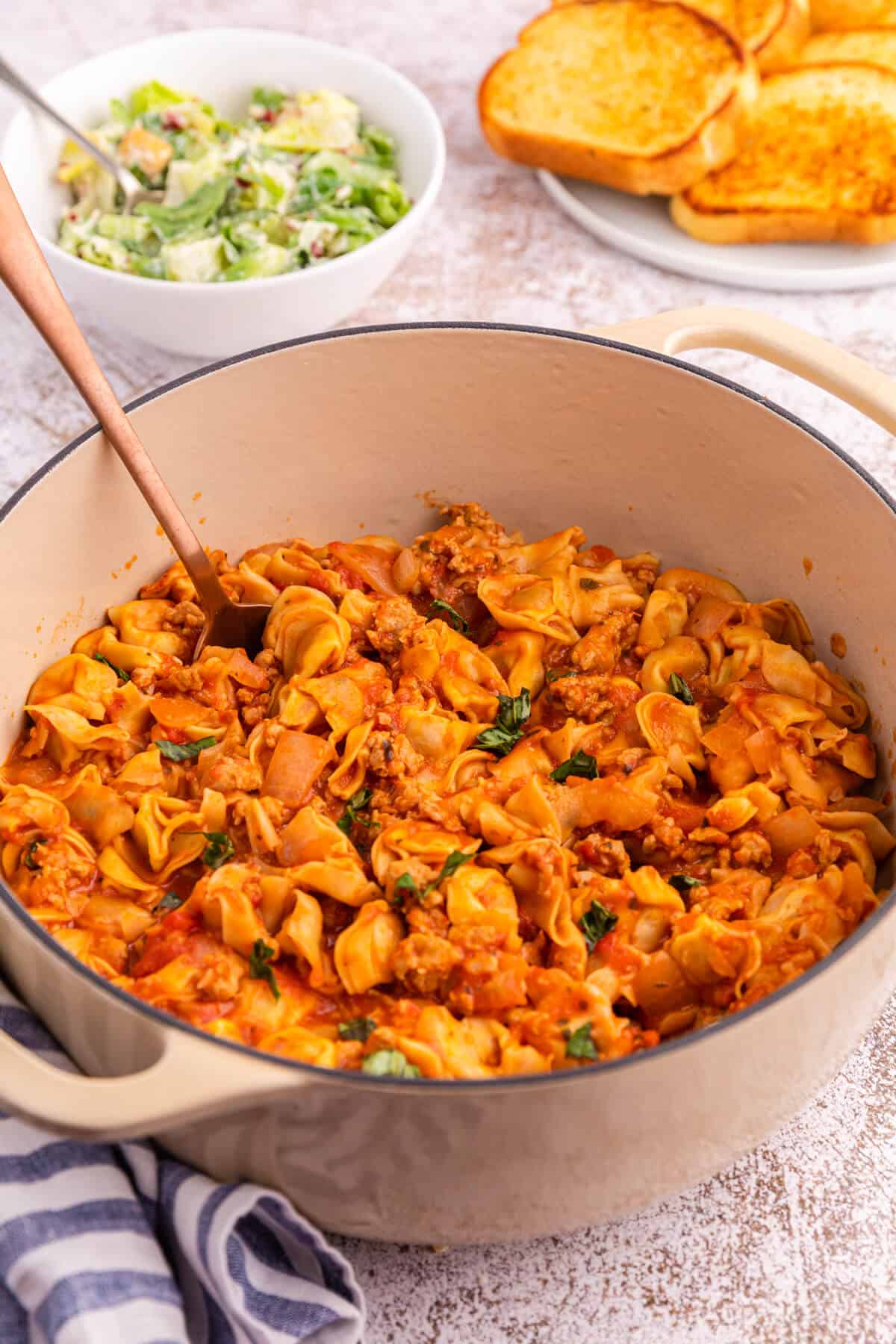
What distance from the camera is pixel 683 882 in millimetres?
3467

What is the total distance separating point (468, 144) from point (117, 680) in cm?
373

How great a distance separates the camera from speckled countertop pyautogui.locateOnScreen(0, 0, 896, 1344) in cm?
312

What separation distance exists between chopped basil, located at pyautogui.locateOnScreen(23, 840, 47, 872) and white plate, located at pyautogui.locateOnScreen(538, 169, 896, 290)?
12.3 feet

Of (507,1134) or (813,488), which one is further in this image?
(813,488)

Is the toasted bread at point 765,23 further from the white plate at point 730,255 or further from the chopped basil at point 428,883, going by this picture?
the chopped basil at point 428,883

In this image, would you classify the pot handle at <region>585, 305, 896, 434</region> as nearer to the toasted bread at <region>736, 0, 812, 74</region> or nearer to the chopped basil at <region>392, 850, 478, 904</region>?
→ the chopped basil at <region>392, 850, 478, 904</region>

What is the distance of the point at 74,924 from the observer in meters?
3.34

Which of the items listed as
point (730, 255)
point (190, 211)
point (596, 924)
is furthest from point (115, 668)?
point (730, 255)

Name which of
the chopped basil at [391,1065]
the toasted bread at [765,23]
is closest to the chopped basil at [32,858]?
the chopped basil at [391,1065]

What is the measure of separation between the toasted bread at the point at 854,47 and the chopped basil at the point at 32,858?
→ 5025mm

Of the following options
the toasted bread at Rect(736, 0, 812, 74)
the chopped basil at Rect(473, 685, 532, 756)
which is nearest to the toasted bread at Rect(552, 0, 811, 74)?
the toasted bread at Rect(736, 0, 812, 74)

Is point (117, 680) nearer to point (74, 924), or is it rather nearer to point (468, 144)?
point (74, 924)

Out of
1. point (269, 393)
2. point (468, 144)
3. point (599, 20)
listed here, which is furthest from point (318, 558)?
point (599, 20)

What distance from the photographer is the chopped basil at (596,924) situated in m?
3.25
